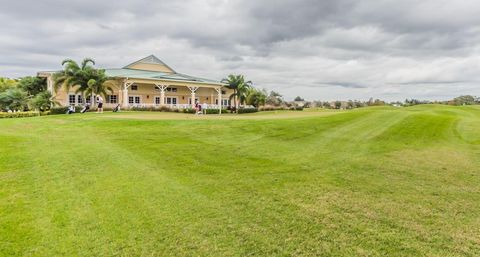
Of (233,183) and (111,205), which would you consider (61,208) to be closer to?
(111,205)

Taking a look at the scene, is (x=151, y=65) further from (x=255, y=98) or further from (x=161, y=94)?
(x=255, y=98)

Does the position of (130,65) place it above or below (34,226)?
above

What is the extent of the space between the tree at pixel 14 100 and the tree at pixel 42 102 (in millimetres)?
7251

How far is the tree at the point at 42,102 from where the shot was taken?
1284 inches

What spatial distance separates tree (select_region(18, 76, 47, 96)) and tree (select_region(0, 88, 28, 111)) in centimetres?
120

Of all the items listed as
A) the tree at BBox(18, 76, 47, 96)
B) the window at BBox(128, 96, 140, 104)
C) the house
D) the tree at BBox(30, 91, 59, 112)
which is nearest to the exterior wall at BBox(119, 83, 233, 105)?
the house

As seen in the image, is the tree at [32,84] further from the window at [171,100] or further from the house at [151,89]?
the window at [171,100]

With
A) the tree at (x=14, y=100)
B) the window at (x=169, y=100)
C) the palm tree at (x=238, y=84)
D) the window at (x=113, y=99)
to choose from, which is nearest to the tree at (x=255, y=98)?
the palm tree at (x=238, y=84)

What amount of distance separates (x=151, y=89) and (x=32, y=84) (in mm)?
15715

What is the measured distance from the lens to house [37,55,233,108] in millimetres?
36719

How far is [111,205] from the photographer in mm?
5055

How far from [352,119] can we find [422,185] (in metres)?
12.0

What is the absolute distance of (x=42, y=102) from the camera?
108ft

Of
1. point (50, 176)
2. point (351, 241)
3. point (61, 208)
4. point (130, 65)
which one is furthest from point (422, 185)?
point (130, 65)
